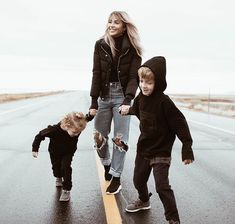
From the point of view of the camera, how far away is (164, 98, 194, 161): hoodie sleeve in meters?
3.89

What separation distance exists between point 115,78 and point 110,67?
5.8 inches

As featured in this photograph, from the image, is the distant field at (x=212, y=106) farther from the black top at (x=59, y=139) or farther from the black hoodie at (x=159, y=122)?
the black hoodie at (x=159, y=122)

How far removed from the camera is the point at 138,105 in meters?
4.39

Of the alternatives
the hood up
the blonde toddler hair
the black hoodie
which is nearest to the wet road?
the black hoodie

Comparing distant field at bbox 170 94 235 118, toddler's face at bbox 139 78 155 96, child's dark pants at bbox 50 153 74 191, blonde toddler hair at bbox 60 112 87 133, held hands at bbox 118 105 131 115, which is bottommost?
distant field at bbox 170 94 235 118

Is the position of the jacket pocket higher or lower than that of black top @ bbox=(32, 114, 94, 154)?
higher

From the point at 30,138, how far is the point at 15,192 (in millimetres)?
5394

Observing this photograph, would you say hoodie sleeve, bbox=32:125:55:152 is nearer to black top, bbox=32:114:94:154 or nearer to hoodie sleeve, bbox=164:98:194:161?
black top, bbox=32:114:94:154

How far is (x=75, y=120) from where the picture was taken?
4773 mm

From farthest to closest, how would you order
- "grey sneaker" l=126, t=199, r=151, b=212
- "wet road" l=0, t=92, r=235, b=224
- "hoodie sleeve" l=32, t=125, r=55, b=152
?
1. "hoodie sleeve" l=32, t=125, r=55, b=152
2. "grey sneaker" l=126, t=199, r=151, b=212
3. "wet road" l=0, t=92, r=235, b=224

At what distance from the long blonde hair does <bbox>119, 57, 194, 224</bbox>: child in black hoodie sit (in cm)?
100

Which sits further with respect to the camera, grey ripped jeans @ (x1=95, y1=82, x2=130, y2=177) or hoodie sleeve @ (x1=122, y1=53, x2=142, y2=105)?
grey ripped jeans @ (x1=95, y1=82, x2=130, y2=177)

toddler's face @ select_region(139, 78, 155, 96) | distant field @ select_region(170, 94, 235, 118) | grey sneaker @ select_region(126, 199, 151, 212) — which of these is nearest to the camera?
toddler's face @ select_region(139, 78, 155, 96)

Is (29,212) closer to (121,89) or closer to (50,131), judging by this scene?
(50,131)
